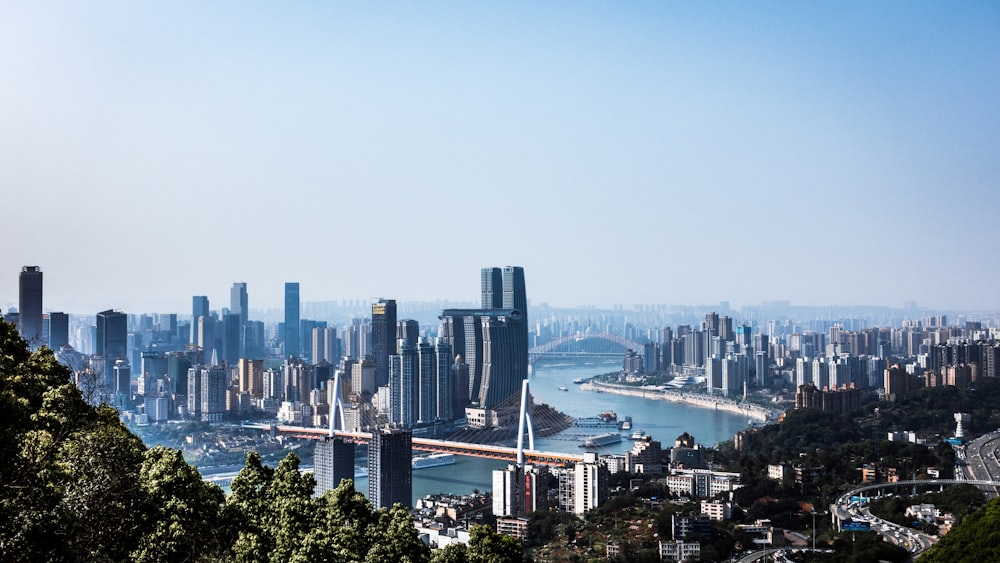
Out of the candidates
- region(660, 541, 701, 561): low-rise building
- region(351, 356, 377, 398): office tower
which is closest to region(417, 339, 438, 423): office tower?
region(351, 356, 377, 398): office tower

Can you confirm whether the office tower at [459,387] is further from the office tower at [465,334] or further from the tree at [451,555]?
the tree at [451,555]

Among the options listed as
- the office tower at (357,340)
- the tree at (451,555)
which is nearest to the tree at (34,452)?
the tree at (451,555)

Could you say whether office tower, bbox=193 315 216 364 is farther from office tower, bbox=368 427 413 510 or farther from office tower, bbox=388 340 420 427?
office tower, bbox=368 427 413 510

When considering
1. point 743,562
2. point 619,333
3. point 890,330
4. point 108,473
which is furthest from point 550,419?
point 619,333

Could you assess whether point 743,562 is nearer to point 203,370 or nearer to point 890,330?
point 203,370

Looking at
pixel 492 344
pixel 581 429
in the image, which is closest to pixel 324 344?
pixel 492 344

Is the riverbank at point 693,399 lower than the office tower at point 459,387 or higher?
lower

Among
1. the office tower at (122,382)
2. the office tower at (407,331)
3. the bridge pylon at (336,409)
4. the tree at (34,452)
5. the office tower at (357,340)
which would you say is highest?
the tree at (34,452)

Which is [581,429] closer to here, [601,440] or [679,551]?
[601,440]
